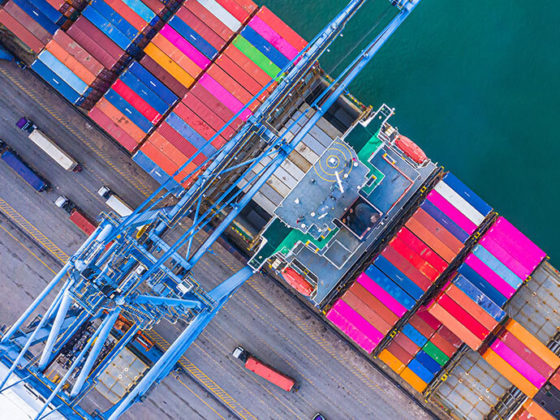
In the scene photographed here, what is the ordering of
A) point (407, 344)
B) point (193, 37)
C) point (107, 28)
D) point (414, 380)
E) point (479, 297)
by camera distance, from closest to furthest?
point (479, 297)
point (193, 37)
point (107, 28)
point (407, 344)
point (414, 380)

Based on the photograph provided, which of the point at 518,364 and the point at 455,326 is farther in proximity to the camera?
the point at 455,326

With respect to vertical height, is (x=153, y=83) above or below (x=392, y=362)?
above

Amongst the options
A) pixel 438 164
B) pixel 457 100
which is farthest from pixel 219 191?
pixel 457 100

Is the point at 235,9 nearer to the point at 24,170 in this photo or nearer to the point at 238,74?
the point at 238,74

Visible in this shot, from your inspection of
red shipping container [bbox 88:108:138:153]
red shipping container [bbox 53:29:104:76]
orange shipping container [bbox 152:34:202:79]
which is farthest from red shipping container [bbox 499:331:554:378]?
red shipping container [bbox 53:29:104:76]

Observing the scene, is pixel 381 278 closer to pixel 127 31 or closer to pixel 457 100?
pixel 457 100

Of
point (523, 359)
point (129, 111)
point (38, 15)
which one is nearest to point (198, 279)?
point (129, 111)

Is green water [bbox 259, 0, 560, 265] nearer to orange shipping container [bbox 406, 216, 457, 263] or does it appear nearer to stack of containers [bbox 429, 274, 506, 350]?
orange shipping container [bbox 406, 216, 457, 263]
